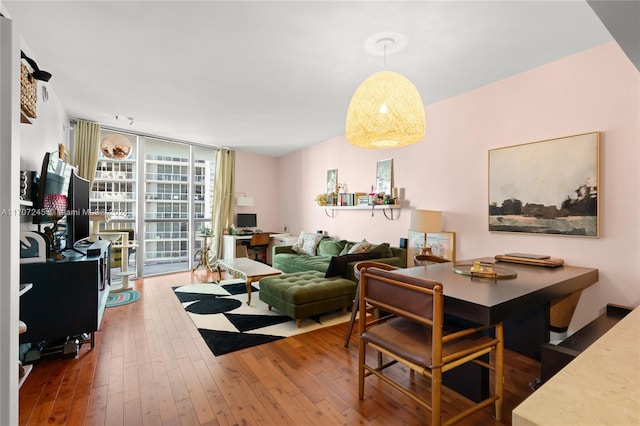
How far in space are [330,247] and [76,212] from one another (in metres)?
3.40

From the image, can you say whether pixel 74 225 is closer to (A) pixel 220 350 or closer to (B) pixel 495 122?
(A) pixel 220 350

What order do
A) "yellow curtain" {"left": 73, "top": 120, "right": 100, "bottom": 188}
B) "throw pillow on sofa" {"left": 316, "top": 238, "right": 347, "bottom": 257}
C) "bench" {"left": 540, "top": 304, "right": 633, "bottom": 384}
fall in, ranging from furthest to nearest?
"throw pillow on sofa" {"left": 316, "top": 238, "right": 347, "bottom": 257} < "yellow curtain" {"left": 73, "top": 120, "right": 100, "bottom": 188} < "bench" {"left": 540, "top": 304, "right": 633, "bottom": 384}

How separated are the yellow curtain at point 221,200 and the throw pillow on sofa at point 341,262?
10.9 feet

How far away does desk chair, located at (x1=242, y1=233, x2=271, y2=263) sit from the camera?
6.00m

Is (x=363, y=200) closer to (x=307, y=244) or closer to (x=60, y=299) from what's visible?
(x=307, y=244)

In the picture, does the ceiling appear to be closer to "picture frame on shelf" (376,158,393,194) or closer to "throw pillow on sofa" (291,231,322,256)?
"picture frame on shelf" (376,158,393,194)

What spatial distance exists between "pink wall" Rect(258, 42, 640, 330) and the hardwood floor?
3.33ft

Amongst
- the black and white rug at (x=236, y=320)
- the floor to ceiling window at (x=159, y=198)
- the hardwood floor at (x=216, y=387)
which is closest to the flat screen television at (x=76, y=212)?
the hardwood floor at (x=216, y=387)

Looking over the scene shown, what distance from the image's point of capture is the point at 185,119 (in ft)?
14.3

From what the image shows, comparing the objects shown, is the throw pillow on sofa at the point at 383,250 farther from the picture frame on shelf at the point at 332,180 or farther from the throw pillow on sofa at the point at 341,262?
the picture frame on shelf at the point at 332,180

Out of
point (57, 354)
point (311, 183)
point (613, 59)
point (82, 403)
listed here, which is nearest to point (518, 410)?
point (82, 403)

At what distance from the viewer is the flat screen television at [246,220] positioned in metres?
6.43

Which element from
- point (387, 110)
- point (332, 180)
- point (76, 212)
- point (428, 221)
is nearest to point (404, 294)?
point (387, 110)

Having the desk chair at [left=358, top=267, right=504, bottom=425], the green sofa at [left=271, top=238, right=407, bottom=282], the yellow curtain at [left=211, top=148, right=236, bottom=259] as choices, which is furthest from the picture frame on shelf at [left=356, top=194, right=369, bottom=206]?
the yellow curtain at [left=211, top=148, right=236, bottom=259]
